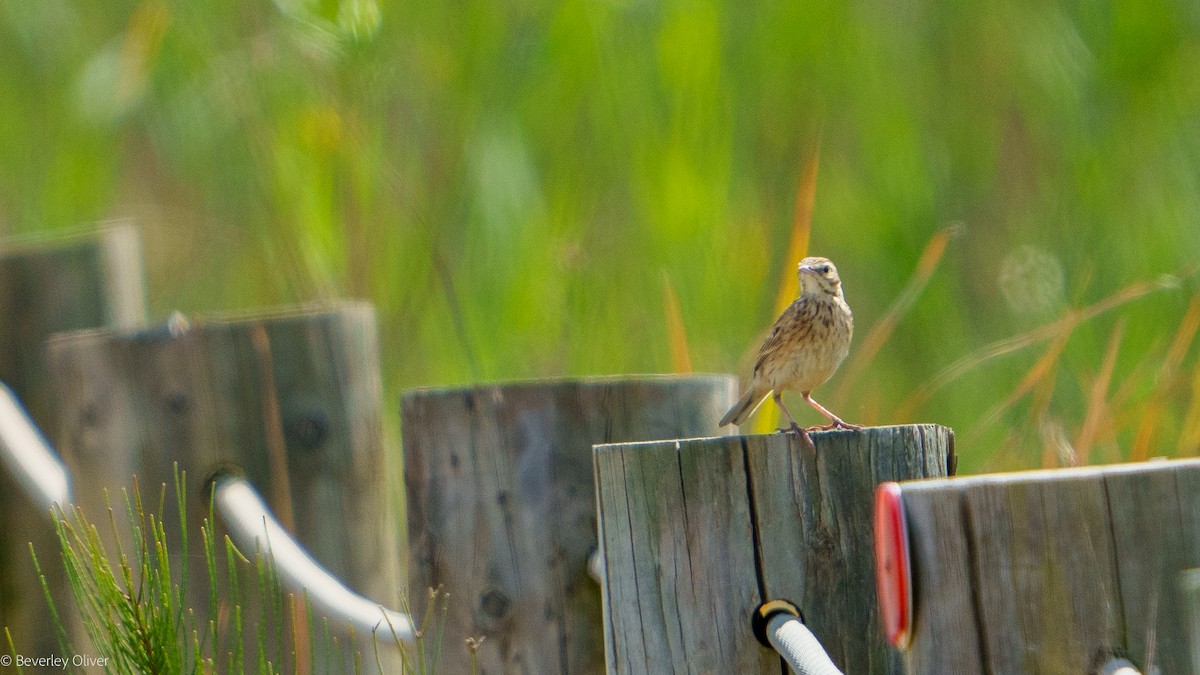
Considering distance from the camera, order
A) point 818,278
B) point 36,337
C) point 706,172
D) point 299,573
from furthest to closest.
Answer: point 706,172
point 36,337
point 818,278
point 299,573

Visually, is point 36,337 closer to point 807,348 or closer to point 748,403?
point 748,403

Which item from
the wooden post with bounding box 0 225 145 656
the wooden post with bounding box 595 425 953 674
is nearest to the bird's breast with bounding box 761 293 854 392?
the wooden post with bounding box 595 425 953 674

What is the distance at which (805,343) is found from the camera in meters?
2.77

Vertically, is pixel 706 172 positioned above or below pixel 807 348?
above

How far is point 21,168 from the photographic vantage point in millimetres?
5152

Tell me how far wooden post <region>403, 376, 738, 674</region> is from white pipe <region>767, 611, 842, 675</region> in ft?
2.01

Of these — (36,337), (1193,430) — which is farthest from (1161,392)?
(36,337)

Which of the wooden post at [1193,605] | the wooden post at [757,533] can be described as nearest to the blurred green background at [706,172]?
the wooden post at [757,533]

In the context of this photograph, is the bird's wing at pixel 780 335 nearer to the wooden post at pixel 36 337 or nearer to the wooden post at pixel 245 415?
the wooden post at pixel 245 415

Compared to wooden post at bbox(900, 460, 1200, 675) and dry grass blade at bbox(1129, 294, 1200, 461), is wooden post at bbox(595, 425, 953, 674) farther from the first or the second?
dry grass blade at bbox(1129, 294, 1200, 461)

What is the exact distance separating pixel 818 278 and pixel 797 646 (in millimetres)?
1586

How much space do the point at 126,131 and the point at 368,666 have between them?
340cm

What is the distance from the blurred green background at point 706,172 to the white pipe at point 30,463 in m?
1.08

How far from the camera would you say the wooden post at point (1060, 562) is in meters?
1.10
